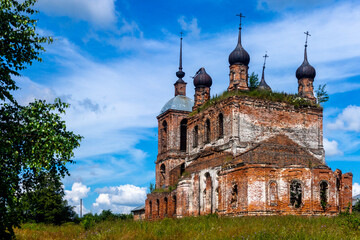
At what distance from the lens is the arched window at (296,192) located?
975 inches

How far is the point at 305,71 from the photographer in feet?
103

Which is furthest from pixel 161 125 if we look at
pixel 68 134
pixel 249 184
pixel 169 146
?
pixel 68 134

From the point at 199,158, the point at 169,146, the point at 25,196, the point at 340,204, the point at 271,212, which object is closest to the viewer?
the point at 25,196

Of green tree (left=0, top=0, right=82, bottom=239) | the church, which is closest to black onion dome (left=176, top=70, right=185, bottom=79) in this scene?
the church

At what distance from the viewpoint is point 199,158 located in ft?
102

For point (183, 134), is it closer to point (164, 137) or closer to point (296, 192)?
point (164, 137)

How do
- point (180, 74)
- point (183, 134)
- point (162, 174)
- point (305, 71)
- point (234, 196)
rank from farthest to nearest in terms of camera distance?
point (180, 74) < point (183, 134) < point (162, 174) < point (305, 71) < point (234, 196)

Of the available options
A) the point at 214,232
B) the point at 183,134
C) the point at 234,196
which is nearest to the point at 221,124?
the point at 234,196

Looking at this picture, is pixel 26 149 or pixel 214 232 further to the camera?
pixel 214 232

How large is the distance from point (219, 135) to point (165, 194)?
7.46 m

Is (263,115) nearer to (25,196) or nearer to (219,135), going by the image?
(219,135)

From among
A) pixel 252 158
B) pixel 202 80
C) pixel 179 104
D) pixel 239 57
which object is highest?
pixel 239 57

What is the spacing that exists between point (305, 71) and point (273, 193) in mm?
10755

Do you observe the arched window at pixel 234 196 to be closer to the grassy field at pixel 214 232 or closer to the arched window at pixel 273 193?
the arched window at pixel 273 193
